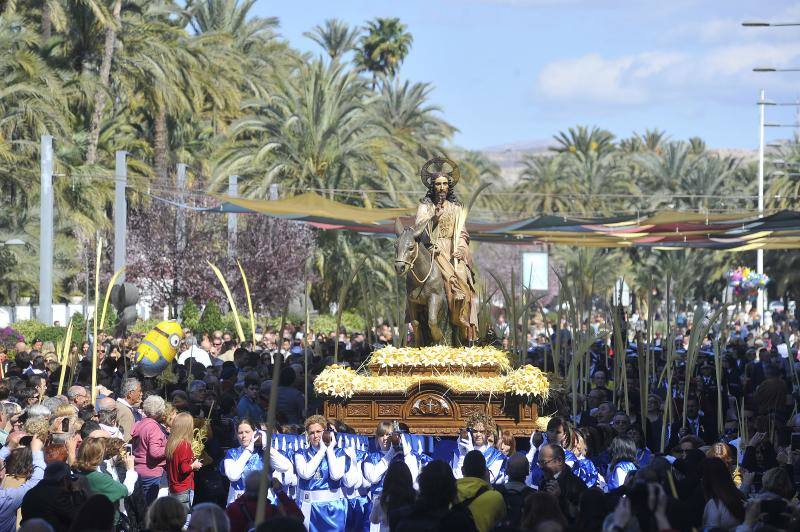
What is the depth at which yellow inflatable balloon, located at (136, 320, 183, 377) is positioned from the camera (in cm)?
1622

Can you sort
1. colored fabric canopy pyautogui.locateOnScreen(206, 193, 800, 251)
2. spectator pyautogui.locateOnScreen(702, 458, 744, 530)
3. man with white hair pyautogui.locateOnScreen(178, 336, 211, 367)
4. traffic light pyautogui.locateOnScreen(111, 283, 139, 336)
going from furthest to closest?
traffic light pyautogui.locateOnScreen(111, 283, 139, 336), man with white hair pyautogui.locateOnScreen(178, 336, 211, 367), colored fabric canopy pyautogui.locateOnScreen(206, 193, 800, 251), spectator pyautogui.locateOnScreen(702, 458, 744, 530)

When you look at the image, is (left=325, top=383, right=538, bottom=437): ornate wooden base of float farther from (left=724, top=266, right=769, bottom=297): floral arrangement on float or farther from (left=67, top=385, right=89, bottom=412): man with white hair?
(left=724, top=266, right=769, bottom=297): floral arrangement on float

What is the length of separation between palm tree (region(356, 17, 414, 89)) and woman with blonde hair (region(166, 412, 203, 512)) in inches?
2721

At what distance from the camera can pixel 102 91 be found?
4050cm

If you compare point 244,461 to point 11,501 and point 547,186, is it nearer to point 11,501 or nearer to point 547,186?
point 11,501

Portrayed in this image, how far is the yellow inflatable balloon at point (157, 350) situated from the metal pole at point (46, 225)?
1431 centimetres

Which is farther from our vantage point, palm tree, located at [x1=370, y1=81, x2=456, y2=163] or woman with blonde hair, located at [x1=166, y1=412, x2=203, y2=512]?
palm tree, located at [x1=370, y1=81, x2=456, y2=163]

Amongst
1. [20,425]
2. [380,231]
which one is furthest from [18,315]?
[20,425]

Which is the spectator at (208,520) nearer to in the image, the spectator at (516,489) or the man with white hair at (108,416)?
the spectator at (516,489)

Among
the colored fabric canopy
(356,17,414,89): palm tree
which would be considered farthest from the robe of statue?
(356,17,414,89): palm tree

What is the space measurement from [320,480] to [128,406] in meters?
2.62

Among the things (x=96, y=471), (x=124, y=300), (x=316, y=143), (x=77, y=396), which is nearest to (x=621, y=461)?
(x=96, y=471)

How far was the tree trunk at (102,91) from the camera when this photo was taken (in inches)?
1603

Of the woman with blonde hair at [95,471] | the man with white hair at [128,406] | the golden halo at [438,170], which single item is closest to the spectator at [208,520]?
the woman with blonde hair at [95,471]
